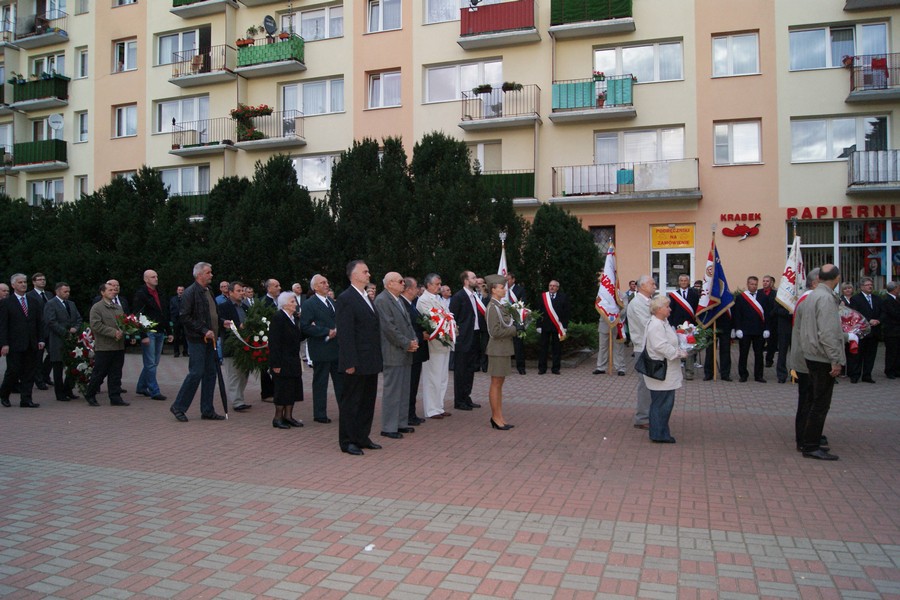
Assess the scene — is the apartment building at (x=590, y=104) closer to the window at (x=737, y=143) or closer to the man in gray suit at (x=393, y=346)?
the window at (x=737, y=143)

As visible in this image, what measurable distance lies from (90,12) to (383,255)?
26794mm

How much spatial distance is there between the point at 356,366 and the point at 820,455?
5234 millimetres

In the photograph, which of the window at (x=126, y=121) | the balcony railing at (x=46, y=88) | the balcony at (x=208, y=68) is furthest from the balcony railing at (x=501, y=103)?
the balcony railing at (x=46, y=88)

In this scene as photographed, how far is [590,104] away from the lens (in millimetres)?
25844

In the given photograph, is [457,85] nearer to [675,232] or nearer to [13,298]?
[675,232]

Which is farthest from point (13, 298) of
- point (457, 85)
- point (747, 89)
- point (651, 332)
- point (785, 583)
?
point (747, 89)

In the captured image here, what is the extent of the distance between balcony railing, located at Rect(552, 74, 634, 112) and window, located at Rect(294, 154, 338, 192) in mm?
10145

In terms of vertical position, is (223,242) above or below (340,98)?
below

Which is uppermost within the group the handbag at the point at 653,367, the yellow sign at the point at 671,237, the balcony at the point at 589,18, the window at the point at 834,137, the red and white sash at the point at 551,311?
the balcony at the point at 589,18

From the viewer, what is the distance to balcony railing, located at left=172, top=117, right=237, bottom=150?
3208cm

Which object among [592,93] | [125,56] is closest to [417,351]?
[592,93]

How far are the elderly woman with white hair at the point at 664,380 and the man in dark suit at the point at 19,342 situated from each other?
9745 mm

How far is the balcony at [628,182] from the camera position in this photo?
80.5 feet

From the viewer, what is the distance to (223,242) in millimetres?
23125
